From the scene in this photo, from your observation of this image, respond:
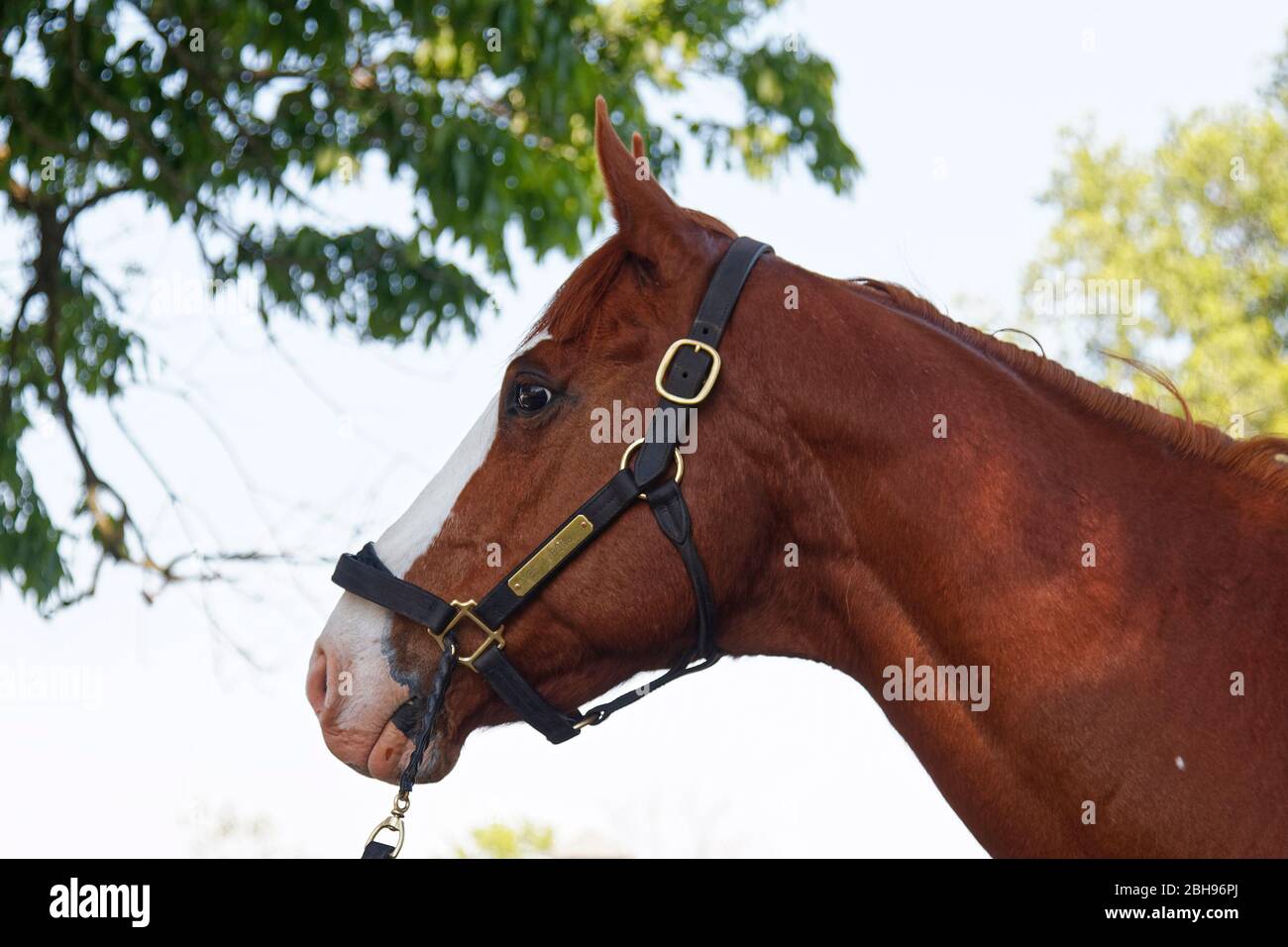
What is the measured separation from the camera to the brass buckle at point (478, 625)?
2359mm

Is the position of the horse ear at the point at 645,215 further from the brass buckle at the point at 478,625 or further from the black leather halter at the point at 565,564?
the brass buckle at the point at 478,625

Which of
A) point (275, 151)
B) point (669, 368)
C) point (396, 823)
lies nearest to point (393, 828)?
point (396, 823)

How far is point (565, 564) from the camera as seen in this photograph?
7.64ft

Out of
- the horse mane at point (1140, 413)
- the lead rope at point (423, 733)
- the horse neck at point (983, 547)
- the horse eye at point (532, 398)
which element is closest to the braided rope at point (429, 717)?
the lead rope at point (423, 733)

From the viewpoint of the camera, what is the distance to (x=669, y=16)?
7.96 metres

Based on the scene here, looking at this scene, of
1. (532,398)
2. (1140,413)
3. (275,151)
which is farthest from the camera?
(275,151)

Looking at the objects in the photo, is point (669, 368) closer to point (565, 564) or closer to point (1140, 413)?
point (565, 564)

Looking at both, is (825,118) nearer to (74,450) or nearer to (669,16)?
(669,16)

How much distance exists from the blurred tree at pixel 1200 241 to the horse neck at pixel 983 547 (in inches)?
559

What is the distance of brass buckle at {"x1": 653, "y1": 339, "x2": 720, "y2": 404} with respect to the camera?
89.6 inches

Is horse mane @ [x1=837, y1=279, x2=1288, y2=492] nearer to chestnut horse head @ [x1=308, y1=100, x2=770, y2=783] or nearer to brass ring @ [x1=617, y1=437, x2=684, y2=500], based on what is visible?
chestnut horse head @ [x1=308, y1=100, x2=770, y2=783]

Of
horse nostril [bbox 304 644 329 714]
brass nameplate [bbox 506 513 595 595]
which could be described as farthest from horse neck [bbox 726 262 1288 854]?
horse nostril [bbox 304 644 329 714]

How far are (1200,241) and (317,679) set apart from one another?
20.4 meters

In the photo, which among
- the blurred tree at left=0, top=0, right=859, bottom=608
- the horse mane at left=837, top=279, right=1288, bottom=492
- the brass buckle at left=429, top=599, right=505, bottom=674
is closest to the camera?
the horse mane at left=837, top=279, right=1288, bottom=492
